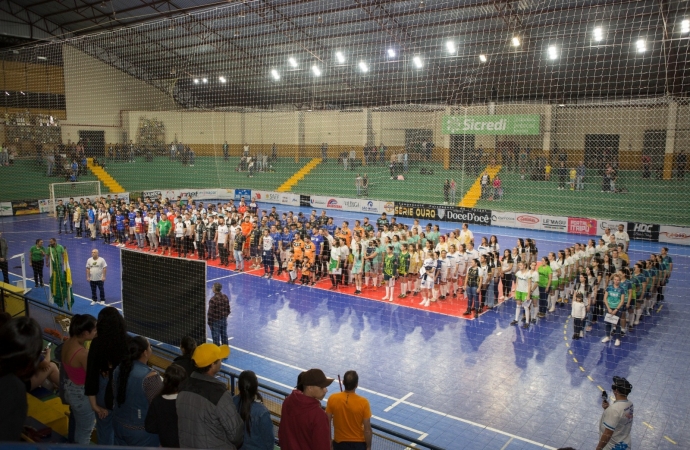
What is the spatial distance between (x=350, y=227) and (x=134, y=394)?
1881cm

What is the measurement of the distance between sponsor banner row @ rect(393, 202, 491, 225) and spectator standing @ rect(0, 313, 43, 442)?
21.2 m

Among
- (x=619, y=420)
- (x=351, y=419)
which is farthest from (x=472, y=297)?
(x=351, y=419)

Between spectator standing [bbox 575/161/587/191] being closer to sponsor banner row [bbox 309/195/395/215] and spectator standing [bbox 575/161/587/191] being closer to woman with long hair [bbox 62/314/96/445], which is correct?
sponsor banner row [bbox 309/195/395/215]

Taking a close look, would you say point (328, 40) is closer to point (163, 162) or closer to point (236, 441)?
point (163, 162)

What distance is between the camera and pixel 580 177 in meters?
19.4

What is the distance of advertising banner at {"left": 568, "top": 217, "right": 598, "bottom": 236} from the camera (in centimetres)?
2055

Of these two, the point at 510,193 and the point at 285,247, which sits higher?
the point at 510,193

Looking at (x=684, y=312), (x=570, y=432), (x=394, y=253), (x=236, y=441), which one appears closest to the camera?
(x=236, y=441)

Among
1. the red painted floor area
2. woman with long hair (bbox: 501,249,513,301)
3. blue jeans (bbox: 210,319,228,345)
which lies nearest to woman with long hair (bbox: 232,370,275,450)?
Result: blue jeans (bbox: 210,319,228,345)

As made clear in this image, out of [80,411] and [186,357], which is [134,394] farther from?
[80,411]

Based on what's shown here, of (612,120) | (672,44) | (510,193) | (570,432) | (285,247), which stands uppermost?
(672,44)

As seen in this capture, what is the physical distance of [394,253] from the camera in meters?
13.4

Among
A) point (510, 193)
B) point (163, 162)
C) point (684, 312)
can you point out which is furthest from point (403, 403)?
point (163, 162)

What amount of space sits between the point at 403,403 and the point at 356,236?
645 centimetres
